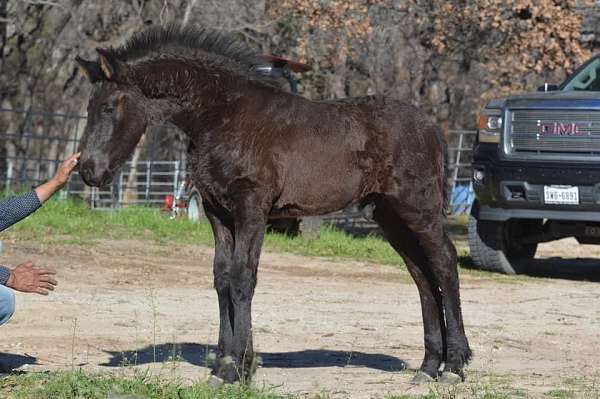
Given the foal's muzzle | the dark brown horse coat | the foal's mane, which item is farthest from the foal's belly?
the foal's muzzle

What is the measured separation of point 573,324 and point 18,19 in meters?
19.1

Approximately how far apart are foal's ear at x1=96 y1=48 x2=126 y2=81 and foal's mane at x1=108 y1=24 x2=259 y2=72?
0.13 meters

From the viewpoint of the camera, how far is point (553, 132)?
46.4ft

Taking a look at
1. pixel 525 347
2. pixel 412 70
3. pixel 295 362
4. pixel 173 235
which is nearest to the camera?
pixel 295 362

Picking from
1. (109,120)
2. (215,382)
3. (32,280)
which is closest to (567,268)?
(215,382)

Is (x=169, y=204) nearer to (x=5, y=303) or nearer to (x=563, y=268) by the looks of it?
(x=563, y=268)

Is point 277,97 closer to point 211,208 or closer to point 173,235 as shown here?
point 211,208

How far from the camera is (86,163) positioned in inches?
303

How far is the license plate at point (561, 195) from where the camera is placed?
1380 centimetres

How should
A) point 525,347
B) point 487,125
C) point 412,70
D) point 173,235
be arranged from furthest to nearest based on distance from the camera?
point 412,70 → point 173,235 → point 487,125 → point 525,347

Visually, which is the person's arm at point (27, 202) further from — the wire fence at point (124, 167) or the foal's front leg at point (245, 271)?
the wire fence at point (124, 167)

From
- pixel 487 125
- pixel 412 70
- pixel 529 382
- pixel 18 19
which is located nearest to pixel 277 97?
pixel 529 382

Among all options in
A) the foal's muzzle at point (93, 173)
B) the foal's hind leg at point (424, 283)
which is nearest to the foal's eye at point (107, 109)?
the foal's muzzle at point (93, 173)

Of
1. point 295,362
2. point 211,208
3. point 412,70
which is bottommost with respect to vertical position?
point 295,362
